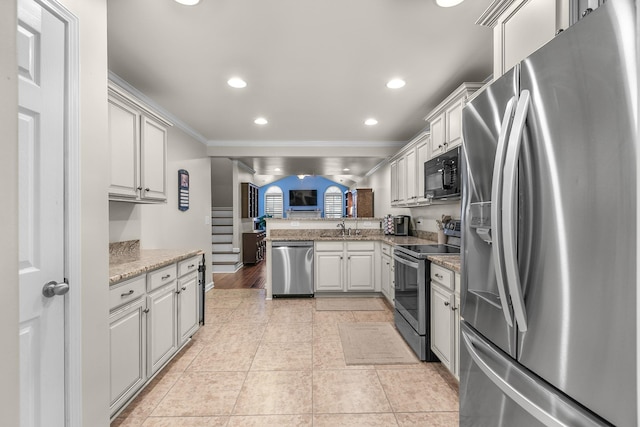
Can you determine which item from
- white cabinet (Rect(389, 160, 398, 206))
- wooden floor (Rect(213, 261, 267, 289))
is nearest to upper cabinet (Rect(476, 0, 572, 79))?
white cabinet (Rect(389, 160, 398, 206))

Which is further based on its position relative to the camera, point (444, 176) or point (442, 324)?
A: point (444, 176)

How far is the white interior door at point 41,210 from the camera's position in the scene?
112cm

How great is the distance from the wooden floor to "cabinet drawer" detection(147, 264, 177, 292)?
2.75 metres

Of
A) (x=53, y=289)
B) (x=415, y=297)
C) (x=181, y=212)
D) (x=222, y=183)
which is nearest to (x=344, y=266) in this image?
(x=415, y=297)

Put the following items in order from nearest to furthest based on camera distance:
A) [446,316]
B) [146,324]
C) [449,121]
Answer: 1. [146,324]
2. [446,316]
3. [449,121]

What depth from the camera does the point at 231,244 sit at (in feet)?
21.5

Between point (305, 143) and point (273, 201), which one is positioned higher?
point (305, 143)

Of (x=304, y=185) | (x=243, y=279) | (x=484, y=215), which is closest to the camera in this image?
(x=484, y=215)

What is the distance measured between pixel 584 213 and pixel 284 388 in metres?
2.08

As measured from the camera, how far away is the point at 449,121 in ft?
8.81

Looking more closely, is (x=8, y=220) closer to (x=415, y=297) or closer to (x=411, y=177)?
(x=415, y=297)

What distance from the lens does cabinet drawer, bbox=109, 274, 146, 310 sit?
167cm

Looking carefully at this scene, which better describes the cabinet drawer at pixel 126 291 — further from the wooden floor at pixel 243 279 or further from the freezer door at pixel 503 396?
the wooden floor at pixel 243 279

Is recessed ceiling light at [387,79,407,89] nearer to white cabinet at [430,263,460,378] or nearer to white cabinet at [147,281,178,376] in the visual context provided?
white cabinet at [430,263,460,378]
